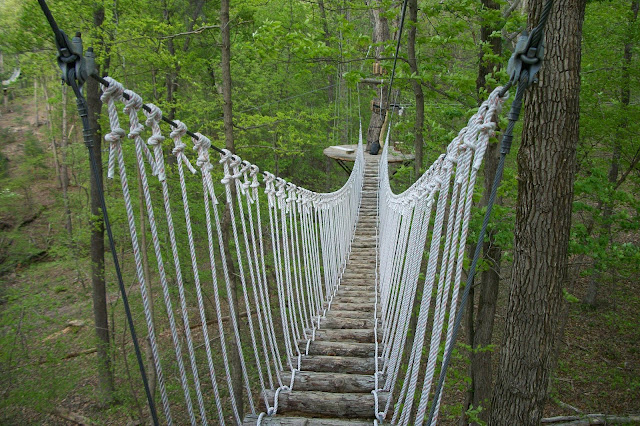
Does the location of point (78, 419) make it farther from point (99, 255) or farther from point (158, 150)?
point (158, 150)

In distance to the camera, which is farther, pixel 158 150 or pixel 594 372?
pixel 594 372

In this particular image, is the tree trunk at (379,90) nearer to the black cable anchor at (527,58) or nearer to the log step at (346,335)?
the log step at (346,335)

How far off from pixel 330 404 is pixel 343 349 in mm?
448

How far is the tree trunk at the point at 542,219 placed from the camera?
1623 mm

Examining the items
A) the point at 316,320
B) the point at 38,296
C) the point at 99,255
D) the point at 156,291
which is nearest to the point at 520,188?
the point at 316,320

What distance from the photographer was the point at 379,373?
1677mm

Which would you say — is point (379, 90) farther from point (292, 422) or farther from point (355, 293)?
point (292, 422)

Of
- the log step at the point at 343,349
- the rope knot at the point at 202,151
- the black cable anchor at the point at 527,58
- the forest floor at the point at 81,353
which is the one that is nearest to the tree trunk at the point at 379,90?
the forest floor at the point at 81,353

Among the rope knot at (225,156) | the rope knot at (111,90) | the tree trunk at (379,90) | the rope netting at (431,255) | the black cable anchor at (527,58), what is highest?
the tree trunk at (379,90)

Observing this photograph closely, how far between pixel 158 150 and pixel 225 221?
116 inches

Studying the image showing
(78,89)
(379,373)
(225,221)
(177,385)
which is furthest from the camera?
(177,385)

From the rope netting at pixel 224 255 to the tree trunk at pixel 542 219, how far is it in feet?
3.02

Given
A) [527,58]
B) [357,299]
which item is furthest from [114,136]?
[357,299]

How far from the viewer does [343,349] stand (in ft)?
6.36
